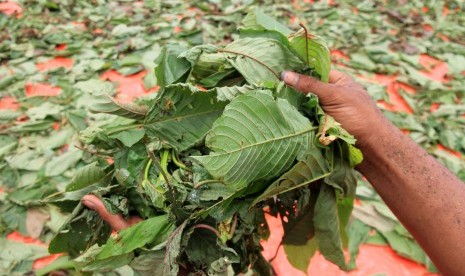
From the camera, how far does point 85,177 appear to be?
108 cm

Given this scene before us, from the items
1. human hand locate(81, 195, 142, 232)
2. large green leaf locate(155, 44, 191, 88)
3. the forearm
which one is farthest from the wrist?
human hand locate(81, 195, 142, 232)

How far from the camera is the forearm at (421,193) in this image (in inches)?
41.1

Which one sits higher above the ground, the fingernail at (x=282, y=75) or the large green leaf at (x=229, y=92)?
the large green leaf at (x=229, y=92)

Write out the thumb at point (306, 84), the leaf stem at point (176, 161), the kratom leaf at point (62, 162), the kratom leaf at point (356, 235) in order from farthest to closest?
the kratom leaf at point (62, 162)
the kratom leaf at point (356, 235)
the thumb at point (306, 84)
the leaf stem at point (176, 161)

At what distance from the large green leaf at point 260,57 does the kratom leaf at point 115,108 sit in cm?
26

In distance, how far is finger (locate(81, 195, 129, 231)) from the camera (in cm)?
97

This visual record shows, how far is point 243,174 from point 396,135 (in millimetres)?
492

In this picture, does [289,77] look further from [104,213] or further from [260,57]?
[104,213]

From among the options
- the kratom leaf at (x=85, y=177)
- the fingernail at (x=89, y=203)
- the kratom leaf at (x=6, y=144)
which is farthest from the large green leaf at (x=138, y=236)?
the kratom leaf at (x=6, y=144)

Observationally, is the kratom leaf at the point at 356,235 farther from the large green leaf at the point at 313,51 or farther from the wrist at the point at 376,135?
the large green leaf at the point at 313,51

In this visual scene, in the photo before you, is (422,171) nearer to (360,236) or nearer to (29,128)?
(360,236)

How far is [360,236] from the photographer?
170 centimetres

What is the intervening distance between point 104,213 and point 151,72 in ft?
4.84

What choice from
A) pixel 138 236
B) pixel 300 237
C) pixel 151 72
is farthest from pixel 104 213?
pixel 151 72
